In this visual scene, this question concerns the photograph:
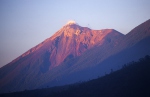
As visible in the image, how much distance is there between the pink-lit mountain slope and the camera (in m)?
87.6

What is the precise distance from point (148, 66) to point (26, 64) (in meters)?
120

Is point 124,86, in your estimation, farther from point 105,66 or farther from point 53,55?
point 53,55

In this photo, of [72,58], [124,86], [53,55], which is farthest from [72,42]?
[124,86]

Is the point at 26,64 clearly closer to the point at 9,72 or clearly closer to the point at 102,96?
the point at 9,72

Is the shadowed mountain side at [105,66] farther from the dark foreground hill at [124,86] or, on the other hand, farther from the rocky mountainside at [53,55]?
the dark foreground hill at [124,86]

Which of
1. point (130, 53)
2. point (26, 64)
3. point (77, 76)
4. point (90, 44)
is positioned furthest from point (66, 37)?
point (130, 53)

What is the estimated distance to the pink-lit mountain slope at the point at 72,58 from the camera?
87.6 meters

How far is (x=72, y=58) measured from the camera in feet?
404

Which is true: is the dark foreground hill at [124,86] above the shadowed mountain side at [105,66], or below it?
below

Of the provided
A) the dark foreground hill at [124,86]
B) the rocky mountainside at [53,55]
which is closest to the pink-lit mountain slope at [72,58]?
the rocky mountainside at [53,55]

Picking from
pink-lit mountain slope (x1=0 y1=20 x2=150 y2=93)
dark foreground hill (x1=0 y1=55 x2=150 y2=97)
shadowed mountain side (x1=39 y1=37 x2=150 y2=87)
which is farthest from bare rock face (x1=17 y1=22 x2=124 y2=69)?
dark foreground hill (x1=0 y1=55 x2=150 y2=97)

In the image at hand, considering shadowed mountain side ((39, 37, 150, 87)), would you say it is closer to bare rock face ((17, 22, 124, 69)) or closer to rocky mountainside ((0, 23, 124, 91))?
rocky mountainside ((0, 23, 124, 91))

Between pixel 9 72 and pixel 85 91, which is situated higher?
pixel 9 72

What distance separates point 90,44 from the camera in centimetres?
13462
